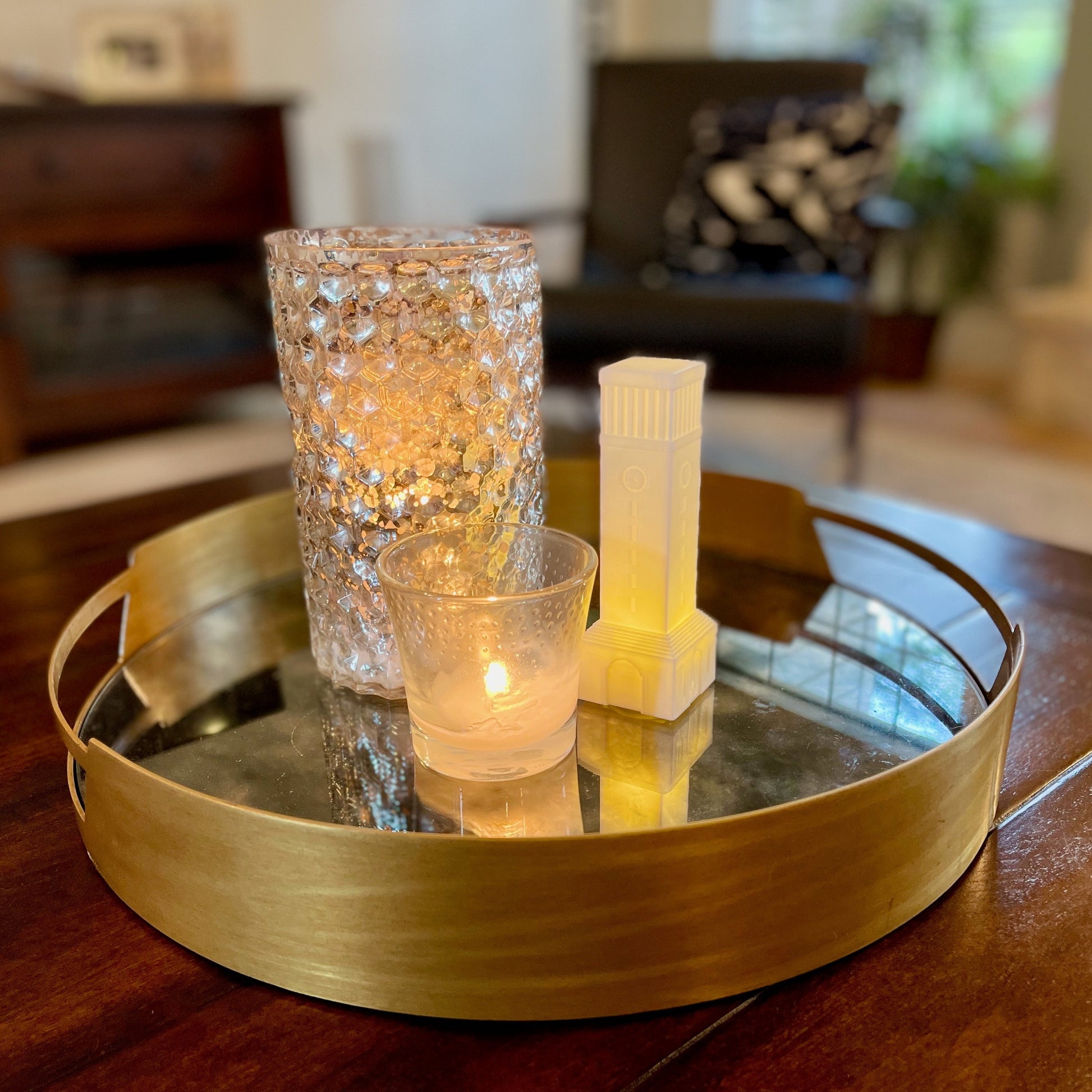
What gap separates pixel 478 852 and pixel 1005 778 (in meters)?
0.32

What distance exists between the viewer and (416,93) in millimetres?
3307

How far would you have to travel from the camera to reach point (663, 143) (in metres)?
2.62

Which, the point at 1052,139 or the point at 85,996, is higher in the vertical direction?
the point at 1052,139

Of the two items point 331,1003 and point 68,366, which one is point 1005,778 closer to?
point 331,1003

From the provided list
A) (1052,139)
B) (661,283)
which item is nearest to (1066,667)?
(661,283)

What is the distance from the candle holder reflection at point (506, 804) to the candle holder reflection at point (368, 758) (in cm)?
1

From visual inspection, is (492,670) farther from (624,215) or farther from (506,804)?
(624,215)

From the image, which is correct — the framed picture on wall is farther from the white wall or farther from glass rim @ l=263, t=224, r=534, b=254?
glass rim @ l=263, t=224, r=534, b=254

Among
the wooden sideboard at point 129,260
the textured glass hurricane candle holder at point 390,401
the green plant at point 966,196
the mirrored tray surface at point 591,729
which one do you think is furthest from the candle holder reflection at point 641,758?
the green plant at point 966,196

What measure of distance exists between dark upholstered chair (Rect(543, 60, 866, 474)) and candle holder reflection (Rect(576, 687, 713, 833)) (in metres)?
1.58

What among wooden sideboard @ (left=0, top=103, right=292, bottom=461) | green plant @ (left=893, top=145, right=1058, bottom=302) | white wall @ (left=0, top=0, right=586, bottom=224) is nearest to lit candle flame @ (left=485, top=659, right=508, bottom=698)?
wooden sideboard @ (left=0, top=103, right=292, bottom=461)

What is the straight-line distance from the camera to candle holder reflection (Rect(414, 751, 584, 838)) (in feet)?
1.63

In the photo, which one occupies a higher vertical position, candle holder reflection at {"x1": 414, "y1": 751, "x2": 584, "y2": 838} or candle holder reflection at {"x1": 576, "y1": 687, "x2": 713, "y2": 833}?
candle holder reflection at {"x1": 414, "y1": 751, "x2": 584, "y2": 838}

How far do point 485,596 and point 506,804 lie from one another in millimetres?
99
